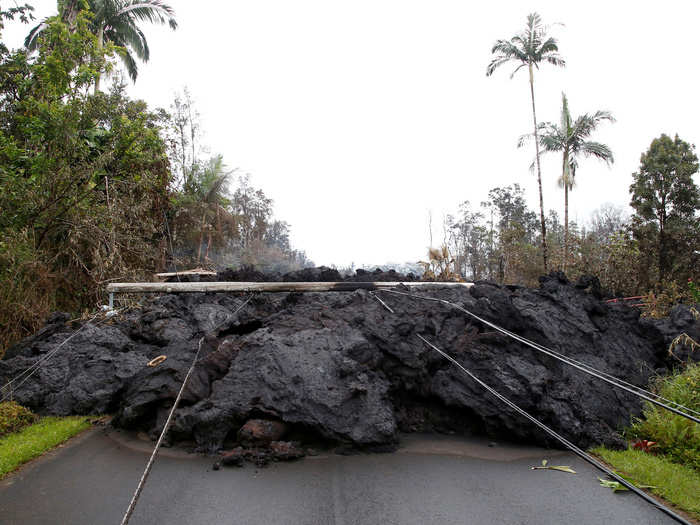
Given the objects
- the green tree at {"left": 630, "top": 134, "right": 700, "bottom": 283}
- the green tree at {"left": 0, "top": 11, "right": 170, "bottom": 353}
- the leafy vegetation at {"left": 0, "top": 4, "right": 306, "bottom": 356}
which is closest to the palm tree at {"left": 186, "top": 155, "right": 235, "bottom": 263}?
the leafy vegetation at {"left": 0, "top": 4, "right": 306, "bottom": 356}

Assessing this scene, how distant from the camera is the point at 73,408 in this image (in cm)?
526

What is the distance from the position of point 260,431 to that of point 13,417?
3.02m

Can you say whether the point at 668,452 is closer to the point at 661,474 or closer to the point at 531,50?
the point at 661,474

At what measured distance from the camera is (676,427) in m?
4.38

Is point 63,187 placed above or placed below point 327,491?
above

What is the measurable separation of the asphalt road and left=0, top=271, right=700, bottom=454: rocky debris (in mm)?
365

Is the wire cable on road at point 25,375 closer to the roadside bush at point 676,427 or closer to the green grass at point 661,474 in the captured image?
the green grass at point 661,474

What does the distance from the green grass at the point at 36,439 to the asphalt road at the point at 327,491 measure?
0.15 m

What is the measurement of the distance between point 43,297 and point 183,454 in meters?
5.24

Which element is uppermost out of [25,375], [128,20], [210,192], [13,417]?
[128,20]

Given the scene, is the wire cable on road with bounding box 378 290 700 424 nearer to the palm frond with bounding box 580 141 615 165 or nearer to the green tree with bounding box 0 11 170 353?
the green tree with bounding box 0 11 170 353

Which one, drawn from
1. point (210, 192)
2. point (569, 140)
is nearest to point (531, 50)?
point (569, 140)

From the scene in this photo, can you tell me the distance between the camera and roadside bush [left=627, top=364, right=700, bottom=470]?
13.7 ft

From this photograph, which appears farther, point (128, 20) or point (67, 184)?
point (128, 20)
